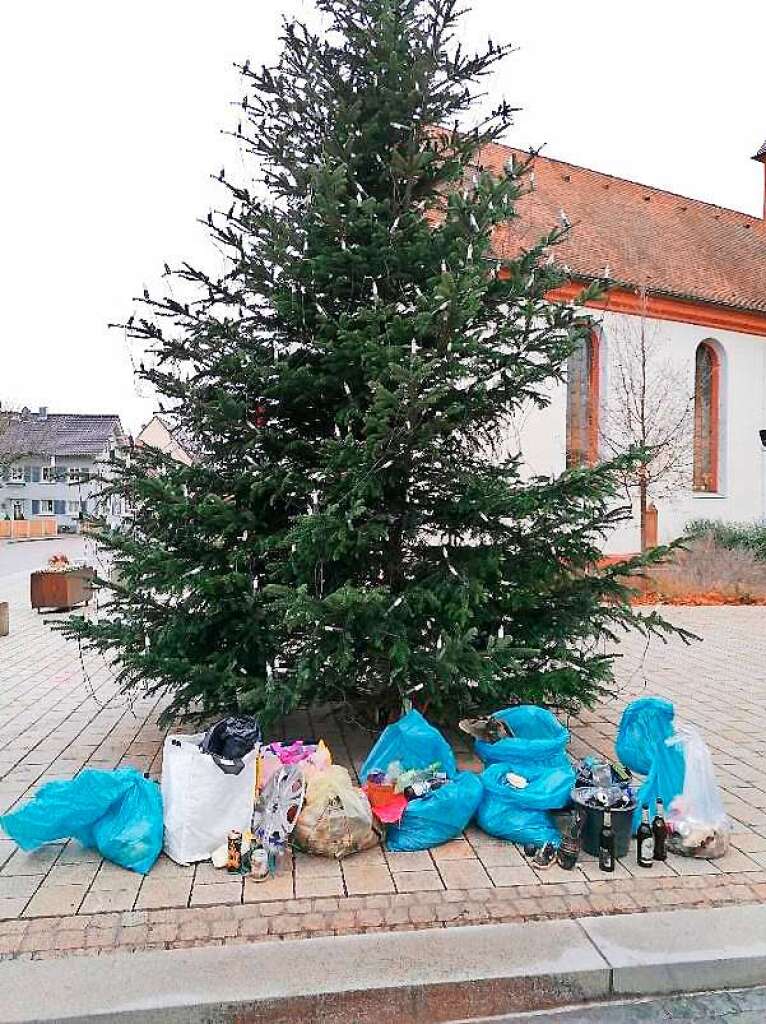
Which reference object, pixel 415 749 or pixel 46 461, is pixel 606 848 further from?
pixel 46 461

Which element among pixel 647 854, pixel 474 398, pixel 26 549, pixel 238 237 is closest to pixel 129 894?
pixel 647 854

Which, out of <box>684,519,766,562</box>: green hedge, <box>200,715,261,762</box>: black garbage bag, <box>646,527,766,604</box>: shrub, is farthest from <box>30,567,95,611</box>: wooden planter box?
<box>684,519,766,562</box>: green hedge

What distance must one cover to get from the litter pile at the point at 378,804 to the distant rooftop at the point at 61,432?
6200 centimetres

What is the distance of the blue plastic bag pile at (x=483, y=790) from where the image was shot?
14.9ft

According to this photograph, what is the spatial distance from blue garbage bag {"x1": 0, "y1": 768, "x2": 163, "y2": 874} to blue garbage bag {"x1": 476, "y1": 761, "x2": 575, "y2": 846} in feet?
5.89

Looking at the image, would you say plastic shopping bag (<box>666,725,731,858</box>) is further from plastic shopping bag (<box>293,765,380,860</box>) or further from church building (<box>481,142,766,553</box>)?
church building (<box>481,142,766,553</box>)

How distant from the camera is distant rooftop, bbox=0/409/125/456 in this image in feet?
216

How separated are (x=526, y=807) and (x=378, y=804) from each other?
2.69ft

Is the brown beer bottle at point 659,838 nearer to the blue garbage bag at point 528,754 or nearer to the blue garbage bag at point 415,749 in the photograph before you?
the blue garbage bag at point 528,754

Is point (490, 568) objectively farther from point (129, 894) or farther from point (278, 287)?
point (129, 894)

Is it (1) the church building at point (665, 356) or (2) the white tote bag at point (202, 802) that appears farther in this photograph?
(1) the church building at point (665, 356)

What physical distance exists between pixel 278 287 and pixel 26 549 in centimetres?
3754

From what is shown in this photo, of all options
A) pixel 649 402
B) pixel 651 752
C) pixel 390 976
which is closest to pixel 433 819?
pixel 390 976

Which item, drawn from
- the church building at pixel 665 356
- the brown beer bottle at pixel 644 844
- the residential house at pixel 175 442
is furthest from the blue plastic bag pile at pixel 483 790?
the church building at pixel 665 356
